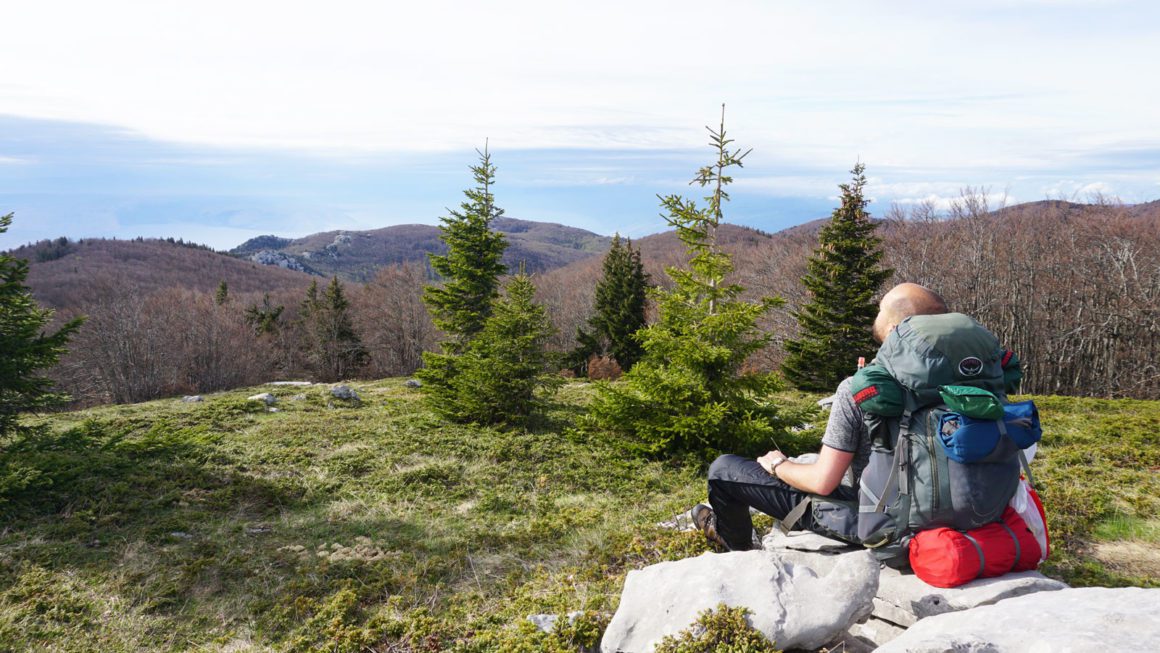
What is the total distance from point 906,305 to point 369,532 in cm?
653

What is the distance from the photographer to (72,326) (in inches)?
344

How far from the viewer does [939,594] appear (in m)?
3.16

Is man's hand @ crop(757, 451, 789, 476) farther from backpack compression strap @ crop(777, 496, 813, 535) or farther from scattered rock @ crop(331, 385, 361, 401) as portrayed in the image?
scattered rock @ crop(331, 385, 361, 401)

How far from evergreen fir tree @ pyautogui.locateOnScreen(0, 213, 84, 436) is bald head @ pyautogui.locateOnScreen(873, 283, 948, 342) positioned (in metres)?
10.5

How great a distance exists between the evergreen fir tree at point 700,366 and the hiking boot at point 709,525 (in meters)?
4.35

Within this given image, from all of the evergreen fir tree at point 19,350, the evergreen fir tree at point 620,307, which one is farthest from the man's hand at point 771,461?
the evergreen fir tree at point 620,307

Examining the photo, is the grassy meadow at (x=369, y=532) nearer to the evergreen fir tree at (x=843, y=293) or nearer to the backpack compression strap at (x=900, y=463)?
the backpack compression strap at (x=900, y=463)

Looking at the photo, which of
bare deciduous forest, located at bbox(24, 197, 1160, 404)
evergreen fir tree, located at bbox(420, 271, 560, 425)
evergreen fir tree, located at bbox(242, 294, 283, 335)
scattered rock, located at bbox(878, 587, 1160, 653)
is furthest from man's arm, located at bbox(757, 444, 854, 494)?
evergreen fir tree, located at bbox(242, 294, 283, 335)

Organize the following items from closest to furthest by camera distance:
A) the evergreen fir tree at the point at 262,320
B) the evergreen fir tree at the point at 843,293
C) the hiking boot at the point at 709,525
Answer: the hiking boot at the point at 709,525, the evergreen fir tree at the point at 843,293, the evergreen fir tree at the point at 262,320

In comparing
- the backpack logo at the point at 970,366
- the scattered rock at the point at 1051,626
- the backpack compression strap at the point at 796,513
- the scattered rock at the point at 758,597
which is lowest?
the scattered rock at the point at 758,597

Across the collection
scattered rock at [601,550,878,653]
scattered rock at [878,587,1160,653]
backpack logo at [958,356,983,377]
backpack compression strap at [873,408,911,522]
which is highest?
backpack logo at [958,356,983,377]

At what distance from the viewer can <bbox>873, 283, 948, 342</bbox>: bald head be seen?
3.53 meters

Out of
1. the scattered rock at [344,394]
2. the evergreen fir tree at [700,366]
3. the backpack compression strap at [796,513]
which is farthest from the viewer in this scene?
the scattered rock at [344,394]

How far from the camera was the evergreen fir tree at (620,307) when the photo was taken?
32812mm
